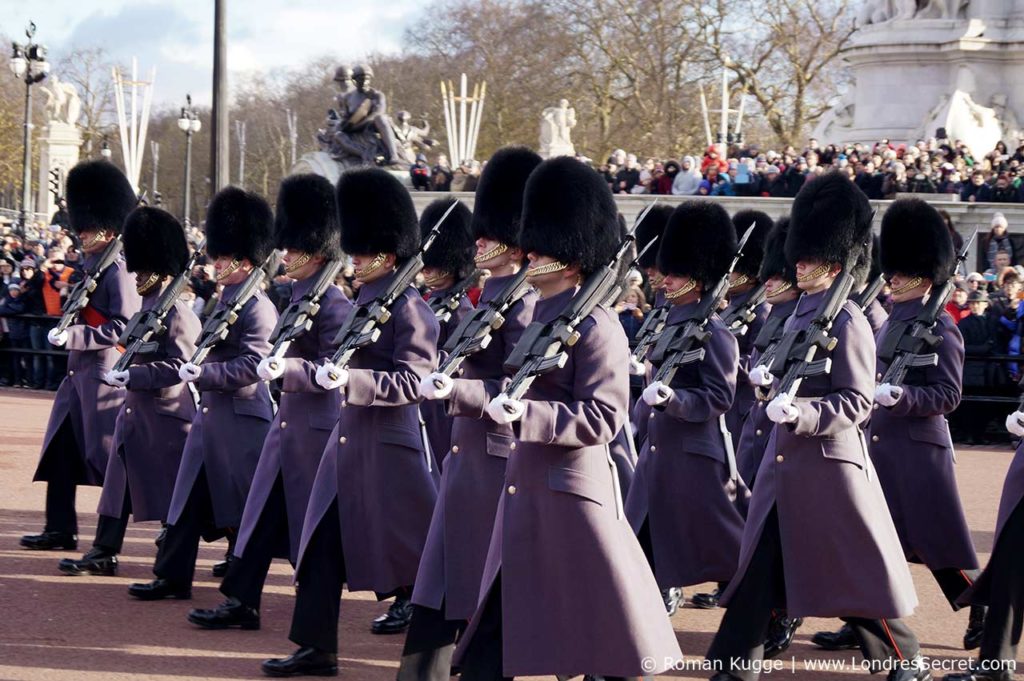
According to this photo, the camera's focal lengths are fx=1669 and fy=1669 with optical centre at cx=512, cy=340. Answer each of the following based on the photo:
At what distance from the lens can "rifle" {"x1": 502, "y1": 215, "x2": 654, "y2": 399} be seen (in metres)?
4.45

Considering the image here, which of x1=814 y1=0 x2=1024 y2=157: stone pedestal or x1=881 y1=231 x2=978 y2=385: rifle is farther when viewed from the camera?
x1=814 y1=0 x2=1024 y2=157: stone pedestal

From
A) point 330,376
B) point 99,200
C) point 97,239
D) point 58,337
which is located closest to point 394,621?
point 330,376

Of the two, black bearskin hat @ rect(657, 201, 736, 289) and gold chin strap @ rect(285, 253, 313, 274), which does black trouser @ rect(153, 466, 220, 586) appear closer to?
gold chin strap @ rect(285, 253, 313, 274)

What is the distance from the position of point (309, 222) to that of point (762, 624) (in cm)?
239

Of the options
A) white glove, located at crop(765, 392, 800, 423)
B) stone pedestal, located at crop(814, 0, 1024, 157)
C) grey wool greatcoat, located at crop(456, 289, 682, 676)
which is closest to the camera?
grey wool greatcoat, located at crop(456, 289, 682, 676)

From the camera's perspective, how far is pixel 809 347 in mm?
5152

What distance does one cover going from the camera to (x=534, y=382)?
15.1ft

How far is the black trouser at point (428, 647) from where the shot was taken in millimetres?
4945

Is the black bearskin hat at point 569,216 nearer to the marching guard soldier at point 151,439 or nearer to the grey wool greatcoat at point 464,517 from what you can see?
the grey wool greatcoat at point 464,517

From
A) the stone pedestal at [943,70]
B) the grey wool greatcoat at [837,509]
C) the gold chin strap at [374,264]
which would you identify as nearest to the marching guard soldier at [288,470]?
the gold chin strap at [374,264]

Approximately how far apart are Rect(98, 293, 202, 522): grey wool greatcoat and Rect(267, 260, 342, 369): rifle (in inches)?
37.1

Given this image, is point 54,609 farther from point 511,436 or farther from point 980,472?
point 980,472

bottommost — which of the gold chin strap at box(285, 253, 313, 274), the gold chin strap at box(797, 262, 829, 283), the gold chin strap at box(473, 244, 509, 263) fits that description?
the gold chin strap at box(285, 253, 313, 274)

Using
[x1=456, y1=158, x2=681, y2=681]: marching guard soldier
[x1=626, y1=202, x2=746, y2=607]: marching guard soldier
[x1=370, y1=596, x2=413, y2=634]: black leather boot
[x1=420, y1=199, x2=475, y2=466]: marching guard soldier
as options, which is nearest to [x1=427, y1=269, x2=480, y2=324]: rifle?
[x1=420, y1=199, x2=475, y2=466]: marching guard soldier
